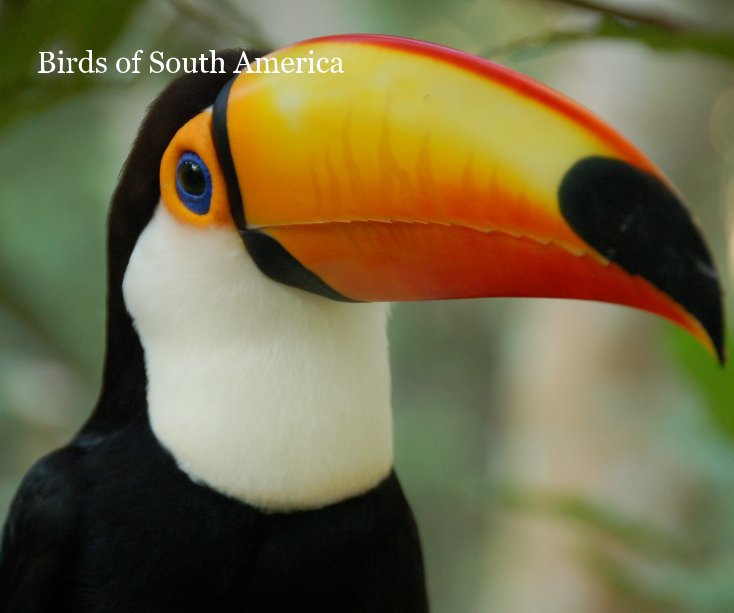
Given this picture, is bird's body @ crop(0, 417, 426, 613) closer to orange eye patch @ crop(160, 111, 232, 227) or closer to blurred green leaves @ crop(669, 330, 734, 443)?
orange eye patch @ crop(160, 111, 232, 227)

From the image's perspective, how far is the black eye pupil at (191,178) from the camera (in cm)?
140

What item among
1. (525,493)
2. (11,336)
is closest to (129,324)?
(525,493)

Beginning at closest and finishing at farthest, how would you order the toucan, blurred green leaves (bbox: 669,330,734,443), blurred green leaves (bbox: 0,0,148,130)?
the toucan
blurred green leaves (bbox: 0,0,148,130)
blurred green leaves (bbox: 669,330,734,443)

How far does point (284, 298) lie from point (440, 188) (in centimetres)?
30

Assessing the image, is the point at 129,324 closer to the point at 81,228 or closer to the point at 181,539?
the point at 181,539

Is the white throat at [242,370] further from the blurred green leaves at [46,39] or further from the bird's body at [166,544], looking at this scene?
the blurred green leaves at [46,39]

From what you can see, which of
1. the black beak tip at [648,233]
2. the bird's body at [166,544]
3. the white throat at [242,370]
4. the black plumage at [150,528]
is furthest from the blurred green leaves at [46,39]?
the black beak tip at [648,233]

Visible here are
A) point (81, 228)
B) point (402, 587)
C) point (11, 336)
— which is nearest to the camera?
point (402, 587)

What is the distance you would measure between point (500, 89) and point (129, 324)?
0.68 m

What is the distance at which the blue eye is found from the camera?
4.58 ft

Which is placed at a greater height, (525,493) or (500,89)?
(500,89)

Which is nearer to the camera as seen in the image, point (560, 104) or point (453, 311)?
point (560, 104)

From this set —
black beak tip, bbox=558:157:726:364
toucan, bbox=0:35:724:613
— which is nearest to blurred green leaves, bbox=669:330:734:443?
toucan, bbox=0:35:724:613

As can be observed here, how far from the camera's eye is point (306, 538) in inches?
58.7
